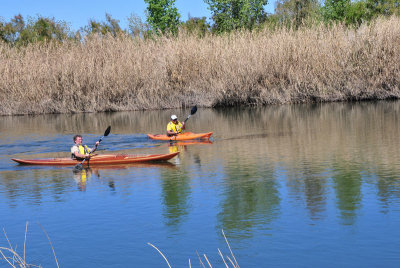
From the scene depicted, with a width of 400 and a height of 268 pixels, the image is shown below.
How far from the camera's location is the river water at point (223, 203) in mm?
8469

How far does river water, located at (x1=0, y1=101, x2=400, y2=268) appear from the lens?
847 cm

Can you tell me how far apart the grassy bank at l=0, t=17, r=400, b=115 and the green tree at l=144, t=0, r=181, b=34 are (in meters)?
16.4

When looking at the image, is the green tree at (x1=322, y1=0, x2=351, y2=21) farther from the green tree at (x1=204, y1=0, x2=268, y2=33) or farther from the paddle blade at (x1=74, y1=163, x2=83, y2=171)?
the paddle blade at (x1=74, y1=163, x2=83, y2=171)

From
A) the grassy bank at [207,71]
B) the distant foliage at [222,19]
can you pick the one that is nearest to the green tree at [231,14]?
the distant foliage at [222,19]

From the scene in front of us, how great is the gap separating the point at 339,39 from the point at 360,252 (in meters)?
26.0

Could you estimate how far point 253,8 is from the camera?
61562 mm

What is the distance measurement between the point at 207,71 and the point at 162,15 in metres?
21.8

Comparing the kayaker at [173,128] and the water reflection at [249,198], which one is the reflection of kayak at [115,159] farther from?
the kayaker at [173,128]

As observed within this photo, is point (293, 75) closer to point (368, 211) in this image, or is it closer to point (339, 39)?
point (339, 39)

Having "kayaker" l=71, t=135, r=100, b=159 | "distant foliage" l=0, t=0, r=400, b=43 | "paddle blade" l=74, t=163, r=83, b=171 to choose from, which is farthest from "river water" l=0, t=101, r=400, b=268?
"distant foliage" l=0, t=0, r=400, b=43

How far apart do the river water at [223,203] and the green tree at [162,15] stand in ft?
110

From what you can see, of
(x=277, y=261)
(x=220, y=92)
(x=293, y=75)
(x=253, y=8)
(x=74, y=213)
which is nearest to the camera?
(x=277, y=261)

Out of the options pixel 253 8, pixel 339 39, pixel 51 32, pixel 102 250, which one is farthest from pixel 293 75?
pixel 51 32

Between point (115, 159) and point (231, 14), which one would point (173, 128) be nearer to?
point (115, 159)
